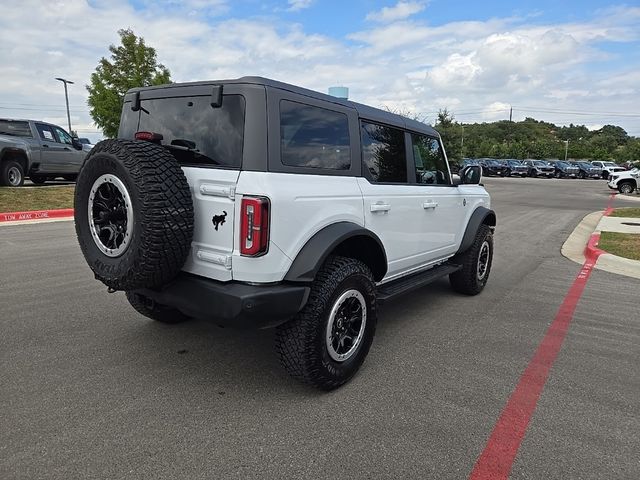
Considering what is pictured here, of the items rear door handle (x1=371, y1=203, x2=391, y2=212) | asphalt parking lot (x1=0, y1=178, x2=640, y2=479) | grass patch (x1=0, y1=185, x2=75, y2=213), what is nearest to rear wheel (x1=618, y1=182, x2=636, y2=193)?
asphalt parking lot (x1=0, y1=178, x2=640, y2=479)

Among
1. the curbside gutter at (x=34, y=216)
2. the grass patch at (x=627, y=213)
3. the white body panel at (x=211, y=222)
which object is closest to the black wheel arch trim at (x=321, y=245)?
the white body panel at (x=211, y=222)

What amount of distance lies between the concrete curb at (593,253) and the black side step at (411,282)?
11.6ft

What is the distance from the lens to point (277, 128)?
2795mm

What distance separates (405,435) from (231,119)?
2108 mm

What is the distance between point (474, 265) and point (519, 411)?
98.9 inches

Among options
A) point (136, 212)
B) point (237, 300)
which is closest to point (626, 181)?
point (237, 300)

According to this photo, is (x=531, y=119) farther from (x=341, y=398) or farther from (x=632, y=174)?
(x=341, y=398)

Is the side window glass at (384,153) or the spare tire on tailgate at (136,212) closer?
the spare tire on tailgate at (136,212)

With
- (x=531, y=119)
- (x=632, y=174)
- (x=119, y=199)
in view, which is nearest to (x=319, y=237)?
(x=119, y=199)

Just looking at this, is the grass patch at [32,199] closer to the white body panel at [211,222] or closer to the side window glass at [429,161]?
the white body panel at [211,222]

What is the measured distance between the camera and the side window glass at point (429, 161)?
170 inches

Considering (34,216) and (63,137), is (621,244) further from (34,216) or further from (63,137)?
(63,137)

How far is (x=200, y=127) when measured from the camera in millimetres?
2951

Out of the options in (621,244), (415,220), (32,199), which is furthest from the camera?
(32,199)
